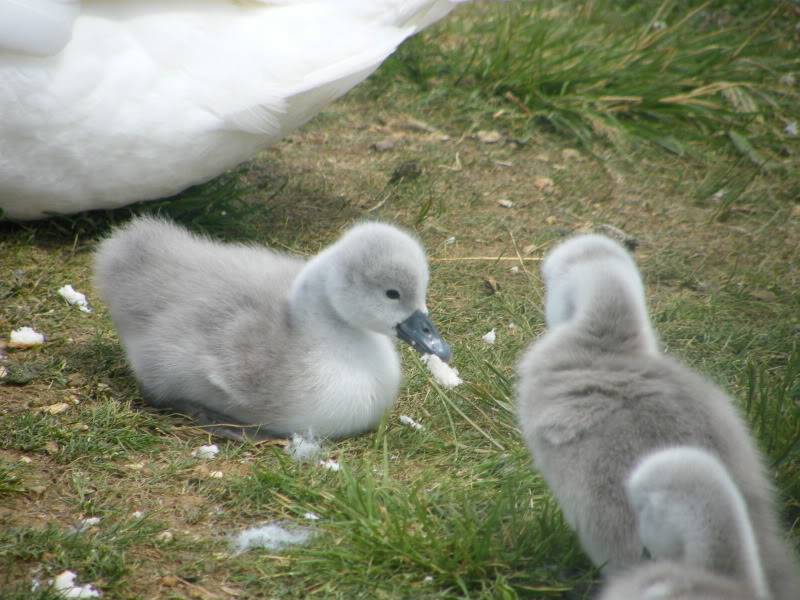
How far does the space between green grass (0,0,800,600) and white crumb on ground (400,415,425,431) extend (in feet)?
0.14

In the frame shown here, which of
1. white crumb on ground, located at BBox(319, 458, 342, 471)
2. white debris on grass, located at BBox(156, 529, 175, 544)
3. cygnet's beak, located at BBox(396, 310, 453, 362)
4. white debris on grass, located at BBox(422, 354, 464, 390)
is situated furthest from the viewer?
white debris on grass, located at BBox(422, 354, 464, 390)

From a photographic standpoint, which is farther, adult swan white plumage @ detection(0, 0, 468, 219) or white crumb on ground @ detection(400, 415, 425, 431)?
adult swan white plumage @ detection(0, 0, 468, 219)

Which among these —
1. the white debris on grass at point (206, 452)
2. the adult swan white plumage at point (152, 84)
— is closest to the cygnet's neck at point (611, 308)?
the white debris on grass at point (206, 452)

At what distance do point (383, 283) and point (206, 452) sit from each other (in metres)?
0.77

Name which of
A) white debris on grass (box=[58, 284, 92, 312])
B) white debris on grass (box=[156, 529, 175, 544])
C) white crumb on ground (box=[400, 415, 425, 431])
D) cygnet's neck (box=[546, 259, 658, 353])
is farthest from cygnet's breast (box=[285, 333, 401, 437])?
white debris on grass (box=[58, 284, 92, 312])

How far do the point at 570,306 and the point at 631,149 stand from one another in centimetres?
293

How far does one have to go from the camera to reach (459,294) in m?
4.69

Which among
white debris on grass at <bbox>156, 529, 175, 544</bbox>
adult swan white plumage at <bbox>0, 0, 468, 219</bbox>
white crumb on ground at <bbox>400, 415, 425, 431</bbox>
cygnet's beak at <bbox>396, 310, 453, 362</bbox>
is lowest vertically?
white crumb on ground at <bbox>400, 415, 425, 431</bbox>

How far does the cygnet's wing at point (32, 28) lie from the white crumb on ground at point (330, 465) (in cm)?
183

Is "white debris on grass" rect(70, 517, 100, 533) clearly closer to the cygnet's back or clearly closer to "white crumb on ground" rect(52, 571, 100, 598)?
"white crumb on ground" rect(52, 571, 100, 598)

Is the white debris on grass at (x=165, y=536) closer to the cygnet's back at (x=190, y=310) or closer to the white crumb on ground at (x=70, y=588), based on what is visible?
the white crumb on ground at (x=70, y=588)

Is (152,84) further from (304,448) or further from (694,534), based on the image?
(694,534)

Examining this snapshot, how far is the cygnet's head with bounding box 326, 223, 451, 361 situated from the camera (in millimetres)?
3504

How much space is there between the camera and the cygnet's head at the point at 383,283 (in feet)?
11.5
